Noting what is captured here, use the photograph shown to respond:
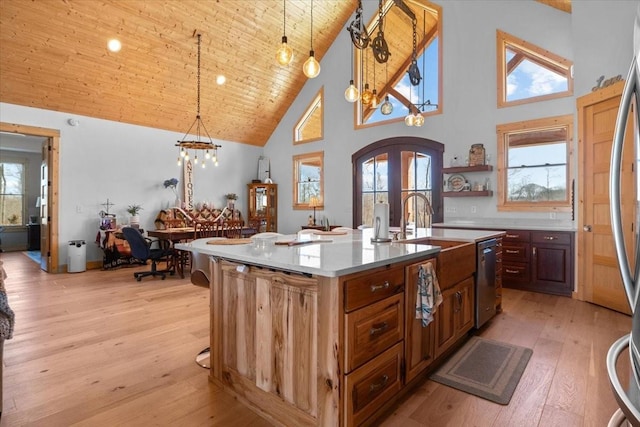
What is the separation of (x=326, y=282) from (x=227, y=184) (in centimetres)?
713

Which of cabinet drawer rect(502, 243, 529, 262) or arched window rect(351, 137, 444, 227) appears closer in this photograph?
cabinet drawer rect(502, 243, 529, 262)

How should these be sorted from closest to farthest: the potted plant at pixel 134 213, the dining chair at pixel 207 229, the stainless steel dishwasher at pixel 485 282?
the stainless steel dishwasher at pixel 485 282, the dining chair at pixel 207 229, the potted plant at pixel 134 213

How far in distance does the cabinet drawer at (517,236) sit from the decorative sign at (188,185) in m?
6.15

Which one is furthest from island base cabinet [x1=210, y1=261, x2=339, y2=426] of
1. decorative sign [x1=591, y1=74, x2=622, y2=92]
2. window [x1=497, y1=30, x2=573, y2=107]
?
window [x1=497, y1=30, x2=573, y2=107]

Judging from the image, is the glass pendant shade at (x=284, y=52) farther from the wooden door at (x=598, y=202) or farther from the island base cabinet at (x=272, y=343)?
the wooden door at (x=598, y=202)

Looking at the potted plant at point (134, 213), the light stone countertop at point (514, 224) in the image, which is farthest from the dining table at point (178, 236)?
the light stone countertop at point (514, 224)

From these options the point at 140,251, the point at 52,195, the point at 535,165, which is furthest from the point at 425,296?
the point at 52,195

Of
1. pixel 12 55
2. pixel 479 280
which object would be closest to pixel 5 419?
pixel 479 280

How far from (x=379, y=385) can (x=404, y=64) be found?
6.48m

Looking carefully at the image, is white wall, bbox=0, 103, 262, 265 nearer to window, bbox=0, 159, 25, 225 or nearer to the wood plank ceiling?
the wood plank ceiling

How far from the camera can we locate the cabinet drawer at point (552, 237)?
13.7ft

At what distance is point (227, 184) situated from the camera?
26.9 feet

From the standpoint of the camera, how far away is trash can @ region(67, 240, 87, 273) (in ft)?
18.8

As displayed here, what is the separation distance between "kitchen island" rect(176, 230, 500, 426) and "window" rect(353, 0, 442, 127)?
435 centimetres
